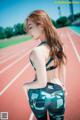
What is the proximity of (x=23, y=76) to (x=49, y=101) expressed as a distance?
0.68 metres

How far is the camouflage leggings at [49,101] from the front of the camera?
6.82 ft

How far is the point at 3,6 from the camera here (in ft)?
9.22

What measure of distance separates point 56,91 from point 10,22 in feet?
3.38

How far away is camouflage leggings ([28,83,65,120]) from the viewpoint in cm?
208

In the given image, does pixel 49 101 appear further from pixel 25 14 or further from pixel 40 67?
pixel 25 14

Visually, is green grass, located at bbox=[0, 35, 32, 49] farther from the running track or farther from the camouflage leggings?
the camouflage leggings

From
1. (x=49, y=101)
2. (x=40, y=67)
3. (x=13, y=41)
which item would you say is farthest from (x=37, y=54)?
(x=13, y=41)

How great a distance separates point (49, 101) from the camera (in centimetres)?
208

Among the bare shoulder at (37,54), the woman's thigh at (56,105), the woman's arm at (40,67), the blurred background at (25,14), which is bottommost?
the woman's thigh at (56,105)

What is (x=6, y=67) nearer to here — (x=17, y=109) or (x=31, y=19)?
(x=17, y=109)

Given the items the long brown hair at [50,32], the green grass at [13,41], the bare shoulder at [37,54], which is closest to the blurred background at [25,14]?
the green grass at [13,41]

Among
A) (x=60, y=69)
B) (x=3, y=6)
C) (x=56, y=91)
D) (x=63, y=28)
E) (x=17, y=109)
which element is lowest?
(x=17, y=109)

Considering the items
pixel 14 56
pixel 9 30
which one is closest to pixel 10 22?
pixel 9 30

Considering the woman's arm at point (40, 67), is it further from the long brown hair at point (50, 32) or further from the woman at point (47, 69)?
the long brown hair at point (50, 32)
